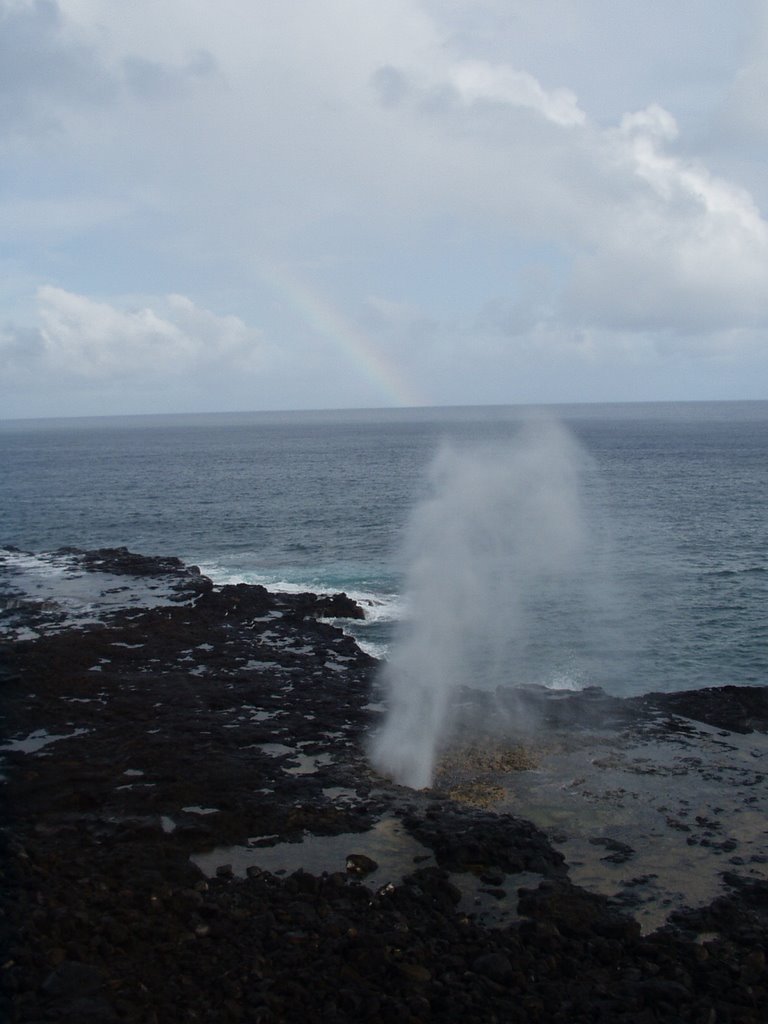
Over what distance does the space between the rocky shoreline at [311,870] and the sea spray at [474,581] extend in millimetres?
1835

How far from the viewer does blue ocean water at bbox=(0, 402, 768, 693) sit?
1660 inches

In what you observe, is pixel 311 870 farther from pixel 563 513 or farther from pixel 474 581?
pixel 563 513

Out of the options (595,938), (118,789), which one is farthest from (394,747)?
(595,938)

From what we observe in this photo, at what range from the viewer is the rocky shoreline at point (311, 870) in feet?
52.6

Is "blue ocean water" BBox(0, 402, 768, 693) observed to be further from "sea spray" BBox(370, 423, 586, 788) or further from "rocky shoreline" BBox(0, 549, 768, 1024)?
"rocky shoreline" BBox(0, 549, 768, 1024)

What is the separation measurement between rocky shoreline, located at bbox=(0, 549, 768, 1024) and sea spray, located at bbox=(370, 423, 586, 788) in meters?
1.83

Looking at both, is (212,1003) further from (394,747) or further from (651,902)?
(394,747)

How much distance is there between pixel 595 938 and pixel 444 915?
3364 millimetres

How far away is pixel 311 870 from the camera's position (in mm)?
21266

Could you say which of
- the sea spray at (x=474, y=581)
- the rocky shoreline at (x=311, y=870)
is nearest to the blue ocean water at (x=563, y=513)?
the sea spray at (x=474, y=581)

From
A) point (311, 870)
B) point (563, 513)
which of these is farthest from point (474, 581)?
point (311, 870)

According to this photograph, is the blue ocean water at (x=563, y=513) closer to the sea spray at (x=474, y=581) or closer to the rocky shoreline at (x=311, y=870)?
the sea spray at (x=474, y=581)

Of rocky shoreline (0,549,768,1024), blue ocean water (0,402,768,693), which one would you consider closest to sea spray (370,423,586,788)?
blue ocean water (0,402,768,693)

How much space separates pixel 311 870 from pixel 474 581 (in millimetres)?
34531
